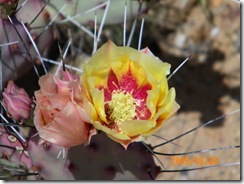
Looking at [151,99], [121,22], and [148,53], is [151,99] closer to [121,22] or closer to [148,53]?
[148,53]

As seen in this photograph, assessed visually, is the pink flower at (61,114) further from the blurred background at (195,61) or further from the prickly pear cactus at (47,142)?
the blurred background at (195,61)

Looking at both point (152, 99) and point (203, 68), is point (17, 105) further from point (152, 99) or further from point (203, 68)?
point (203, 68)

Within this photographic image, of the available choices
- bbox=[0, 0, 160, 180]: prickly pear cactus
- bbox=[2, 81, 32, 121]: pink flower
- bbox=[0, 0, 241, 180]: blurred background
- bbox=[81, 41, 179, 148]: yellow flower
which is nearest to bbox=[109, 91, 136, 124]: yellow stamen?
bbox=[81, 41, 179, 148]: yellow flower

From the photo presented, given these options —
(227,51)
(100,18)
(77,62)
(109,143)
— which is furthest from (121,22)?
(227,51)

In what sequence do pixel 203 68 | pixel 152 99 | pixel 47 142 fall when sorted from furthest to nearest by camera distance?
1. pixel 203 68
2. pixel 47 142
3. pixel 152 99

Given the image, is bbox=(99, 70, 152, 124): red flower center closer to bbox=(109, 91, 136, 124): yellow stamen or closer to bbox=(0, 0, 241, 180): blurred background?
bbox=(109, 91, 136, 124): yellow stamen

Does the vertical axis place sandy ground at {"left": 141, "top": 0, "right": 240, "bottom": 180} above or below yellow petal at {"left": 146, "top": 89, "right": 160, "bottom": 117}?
below

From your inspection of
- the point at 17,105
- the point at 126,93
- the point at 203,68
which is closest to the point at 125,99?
the point at 126,93
